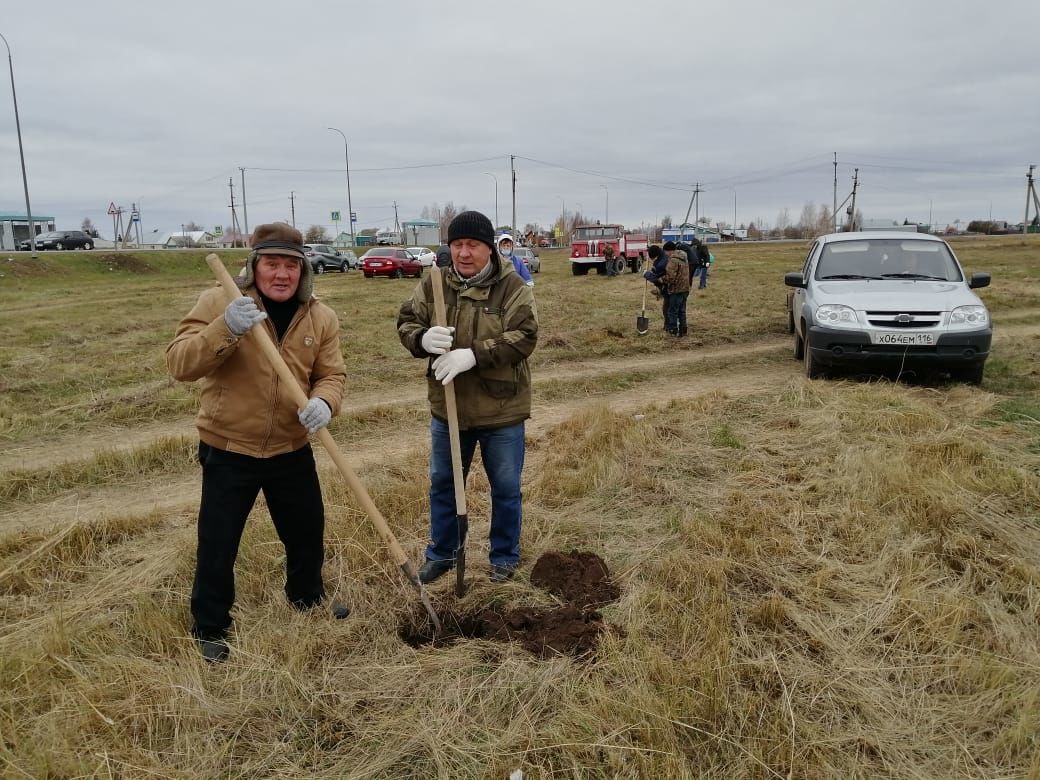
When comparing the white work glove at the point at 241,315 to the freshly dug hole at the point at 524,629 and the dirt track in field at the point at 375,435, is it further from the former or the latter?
the dirt track in field at the point at 375,435

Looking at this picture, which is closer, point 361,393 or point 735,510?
point 735,510

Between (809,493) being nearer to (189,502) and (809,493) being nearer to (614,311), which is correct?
(189,502)

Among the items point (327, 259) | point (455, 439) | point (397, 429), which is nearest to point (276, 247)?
point (455, 439)

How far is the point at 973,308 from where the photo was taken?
7.04m

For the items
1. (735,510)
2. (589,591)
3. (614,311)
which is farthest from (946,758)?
(614,311)

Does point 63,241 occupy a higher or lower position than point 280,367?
higher

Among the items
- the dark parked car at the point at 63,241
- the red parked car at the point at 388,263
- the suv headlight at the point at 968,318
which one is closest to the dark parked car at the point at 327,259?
the red parked car at the point at 388,263

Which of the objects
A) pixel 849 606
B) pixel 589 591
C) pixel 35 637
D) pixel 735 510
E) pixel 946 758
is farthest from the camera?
pixel 735 510

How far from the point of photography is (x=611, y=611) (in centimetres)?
319

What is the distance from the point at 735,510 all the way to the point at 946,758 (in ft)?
6.29

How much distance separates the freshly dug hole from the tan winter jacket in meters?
A: 0.98

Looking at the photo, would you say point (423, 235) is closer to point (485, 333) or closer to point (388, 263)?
point (388, 263)

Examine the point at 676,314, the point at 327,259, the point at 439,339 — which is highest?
the point at 327,259

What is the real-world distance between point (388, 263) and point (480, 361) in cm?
2609
